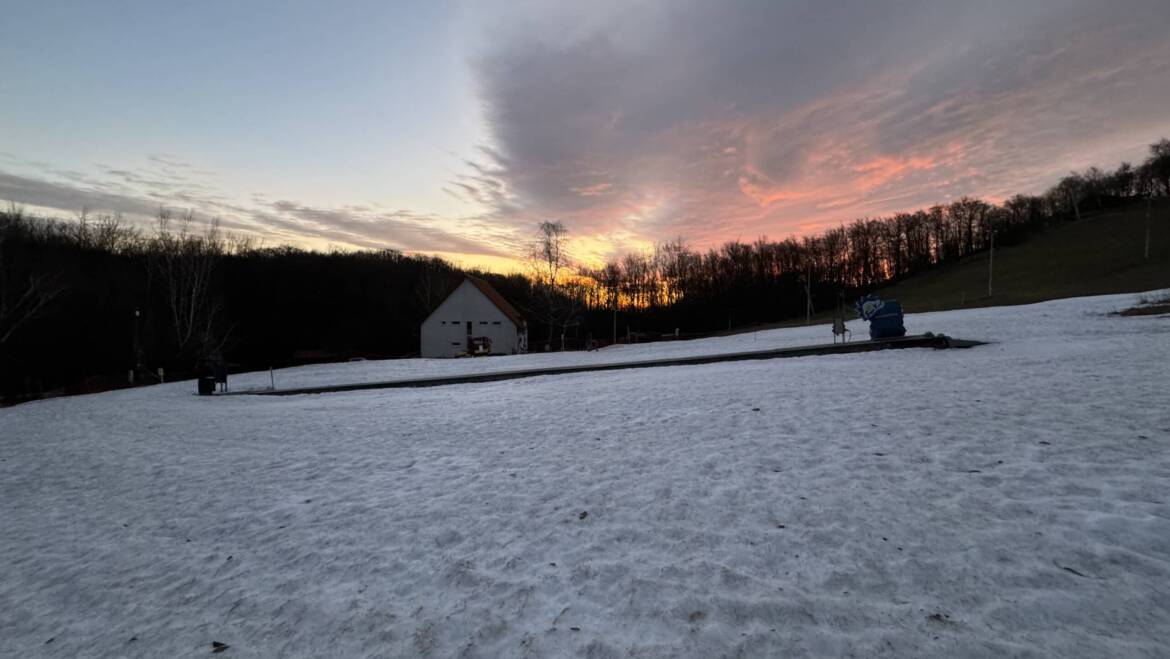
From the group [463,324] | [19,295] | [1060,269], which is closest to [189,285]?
[19,295]

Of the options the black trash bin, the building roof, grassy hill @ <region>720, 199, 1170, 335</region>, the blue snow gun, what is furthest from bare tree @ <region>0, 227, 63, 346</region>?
grassy hill @ <region>720, 199, 1170, 335</region>

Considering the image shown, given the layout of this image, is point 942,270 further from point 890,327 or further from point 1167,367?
point 1167,367

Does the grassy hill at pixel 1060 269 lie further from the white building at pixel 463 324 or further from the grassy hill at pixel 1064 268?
the white building at pixel 463 324

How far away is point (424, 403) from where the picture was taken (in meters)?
12.8

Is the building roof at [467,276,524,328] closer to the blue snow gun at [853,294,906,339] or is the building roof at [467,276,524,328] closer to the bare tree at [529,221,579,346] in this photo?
the bare tree at [529,221,579,346]

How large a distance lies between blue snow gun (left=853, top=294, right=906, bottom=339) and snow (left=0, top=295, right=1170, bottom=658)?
9.17m

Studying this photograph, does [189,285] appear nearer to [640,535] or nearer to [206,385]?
[206,385]

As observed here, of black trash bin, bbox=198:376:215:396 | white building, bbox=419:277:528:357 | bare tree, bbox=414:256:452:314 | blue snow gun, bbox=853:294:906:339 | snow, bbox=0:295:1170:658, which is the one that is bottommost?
snow, bbox=0:295:1170:658

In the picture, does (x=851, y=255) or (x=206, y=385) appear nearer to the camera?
(x=206, y=385)

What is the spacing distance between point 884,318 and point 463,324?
36098 millimetres

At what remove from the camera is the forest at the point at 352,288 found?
3443cm

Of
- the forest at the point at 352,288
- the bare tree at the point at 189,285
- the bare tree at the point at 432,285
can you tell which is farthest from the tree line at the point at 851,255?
the bare tree at the point at 189,285

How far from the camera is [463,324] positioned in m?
45.1

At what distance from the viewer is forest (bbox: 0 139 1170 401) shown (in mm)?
34425
